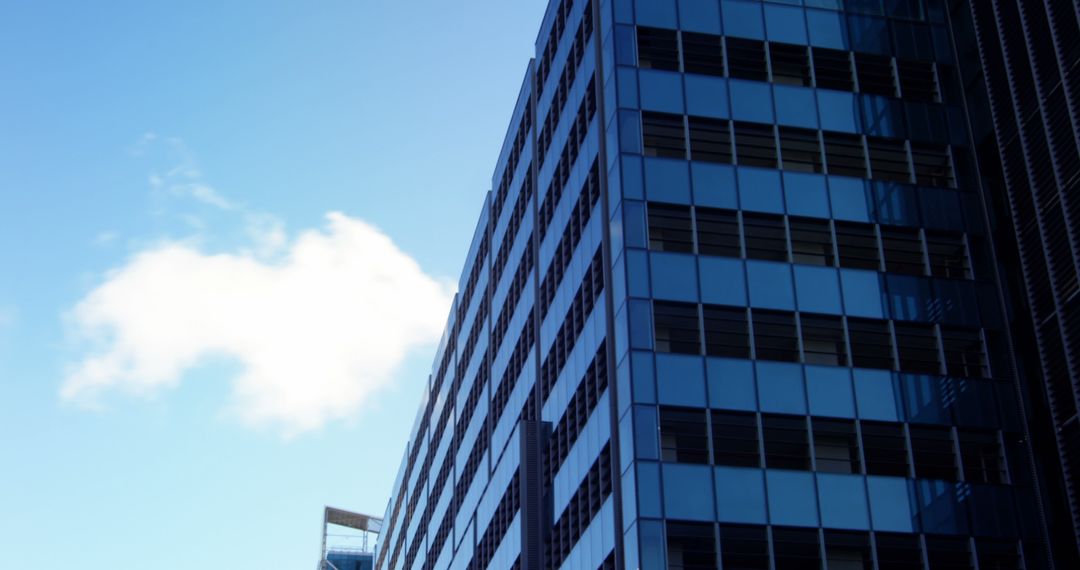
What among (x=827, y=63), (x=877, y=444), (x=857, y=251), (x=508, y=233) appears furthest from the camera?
(x=508, y=233)

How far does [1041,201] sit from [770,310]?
10.6 m

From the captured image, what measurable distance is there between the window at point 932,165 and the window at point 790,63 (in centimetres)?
527

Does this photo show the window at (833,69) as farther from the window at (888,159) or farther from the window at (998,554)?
the window at (998,554)

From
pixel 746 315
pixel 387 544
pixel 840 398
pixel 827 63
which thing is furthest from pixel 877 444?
pixel 387 544

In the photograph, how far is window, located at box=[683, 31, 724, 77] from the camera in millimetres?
56781

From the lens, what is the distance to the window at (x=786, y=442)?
A: 162 ft

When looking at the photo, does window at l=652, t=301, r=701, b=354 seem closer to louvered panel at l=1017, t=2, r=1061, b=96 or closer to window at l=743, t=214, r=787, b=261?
window at l=743, t=214, r=787, b=261

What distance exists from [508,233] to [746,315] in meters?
27.8

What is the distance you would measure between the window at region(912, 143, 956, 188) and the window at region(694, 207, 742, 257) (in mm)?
8427

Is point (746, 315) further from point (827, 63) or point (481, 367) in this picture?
point (481, 367)

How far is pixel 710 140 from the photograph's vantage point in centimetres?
5538

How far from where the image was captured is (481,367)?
82875mm

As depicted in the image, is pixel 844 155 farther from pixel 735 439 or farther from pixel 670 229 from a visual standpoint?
pixel 735 439

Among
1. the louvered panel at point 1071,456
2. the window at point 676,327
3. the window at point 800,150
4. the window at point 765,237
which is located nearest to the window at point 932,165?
the window at point 800,150
